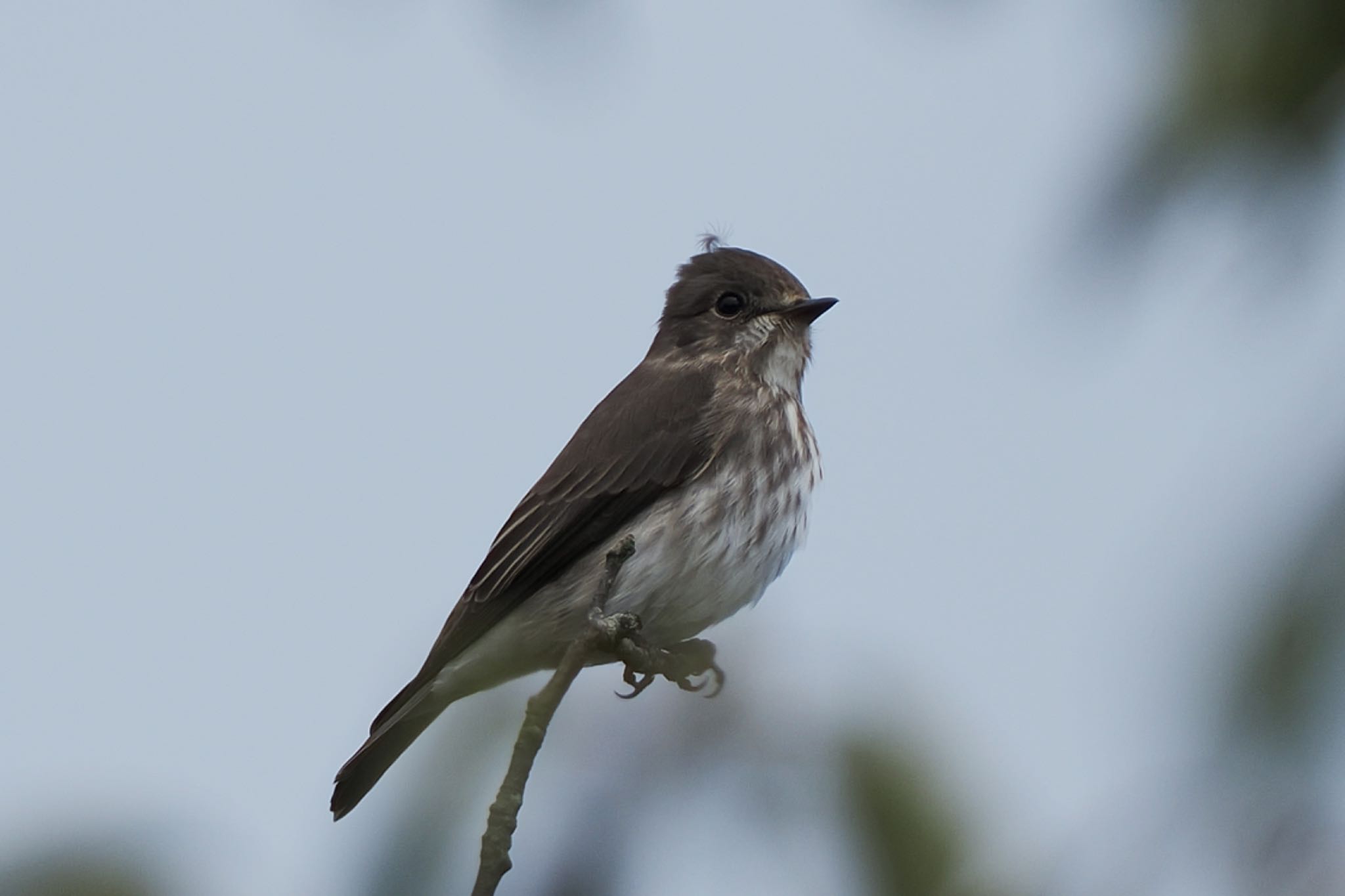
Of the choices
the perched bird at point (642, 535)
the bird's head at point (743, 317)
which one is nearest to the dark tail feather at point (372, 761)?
the perched bird at point (642, 535)

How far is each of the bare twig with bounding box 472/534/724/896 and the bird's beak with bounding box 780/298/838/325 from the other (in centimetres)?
Answer: 188

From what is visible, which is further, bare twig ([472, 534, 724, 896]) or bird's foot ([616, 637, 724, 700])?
bird's foot ([616, 637, 724, 700])

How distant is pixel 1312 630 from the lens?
4.70 feet

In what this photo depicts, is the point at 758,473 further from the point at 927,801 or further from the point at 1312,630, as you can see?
the point at 1312,630

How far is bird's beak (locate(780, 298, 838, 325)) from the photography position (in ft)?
17.3

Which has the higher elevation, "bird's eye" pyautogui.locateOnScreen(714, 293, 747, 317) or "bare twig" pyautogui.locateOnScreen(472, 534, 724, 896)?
"bird's eye" pyautogui.locateOnScreen(714, 293, 747, 317)

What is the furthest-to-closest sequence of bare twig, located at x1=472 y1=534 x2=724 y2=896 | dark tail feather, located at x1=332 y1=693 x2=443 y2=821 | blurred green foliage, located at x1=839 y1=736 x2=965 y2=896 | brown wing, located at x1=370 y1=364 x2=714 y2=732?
brown wing, located at x1=370 y1=364 x2=714 y2=732
dark tail feather, located at x1=332 y1=693 x2=443 y2=821
bare twig, located at x1=472 y1=534 x2=724 y2=896
blurred green foliage, located at x1=839 y1=736 x2=965 y2=896

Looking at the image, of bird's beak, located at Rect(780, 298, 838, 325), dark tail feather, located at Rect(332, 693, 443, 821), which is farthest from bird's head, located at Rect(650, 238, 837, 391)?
dark tail feather, located at Rect(332, 693, 443, 821)

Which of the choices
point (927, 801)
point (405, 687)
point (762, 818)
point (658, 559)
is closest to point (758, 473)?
point (658, 559)

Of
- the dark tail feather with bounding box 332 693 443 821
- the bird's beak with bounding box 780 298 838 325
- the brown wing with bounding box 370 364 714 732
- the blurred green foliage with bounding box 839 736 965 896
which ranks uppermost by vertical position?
the bird's beak with bounding box 780 298 838 325

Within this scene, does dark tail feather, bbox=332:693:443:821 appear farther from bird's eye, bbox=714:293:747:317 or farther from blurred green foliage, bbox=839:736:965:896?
blurred green foliage, bbox=839:736:965:896

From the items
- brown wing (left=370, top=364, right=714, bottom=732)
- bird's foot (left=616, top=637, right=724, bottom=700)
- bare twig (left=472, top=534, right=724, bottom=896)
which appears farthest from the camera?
brown wing (left=370, top=364, right=714, bottom=732)

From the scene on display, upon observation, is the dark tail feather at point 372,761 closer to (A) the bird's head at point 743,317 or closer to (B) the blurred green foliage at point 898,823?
(A) the bird's head at point 743,317

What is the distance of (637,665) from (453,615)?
1.66 metres
